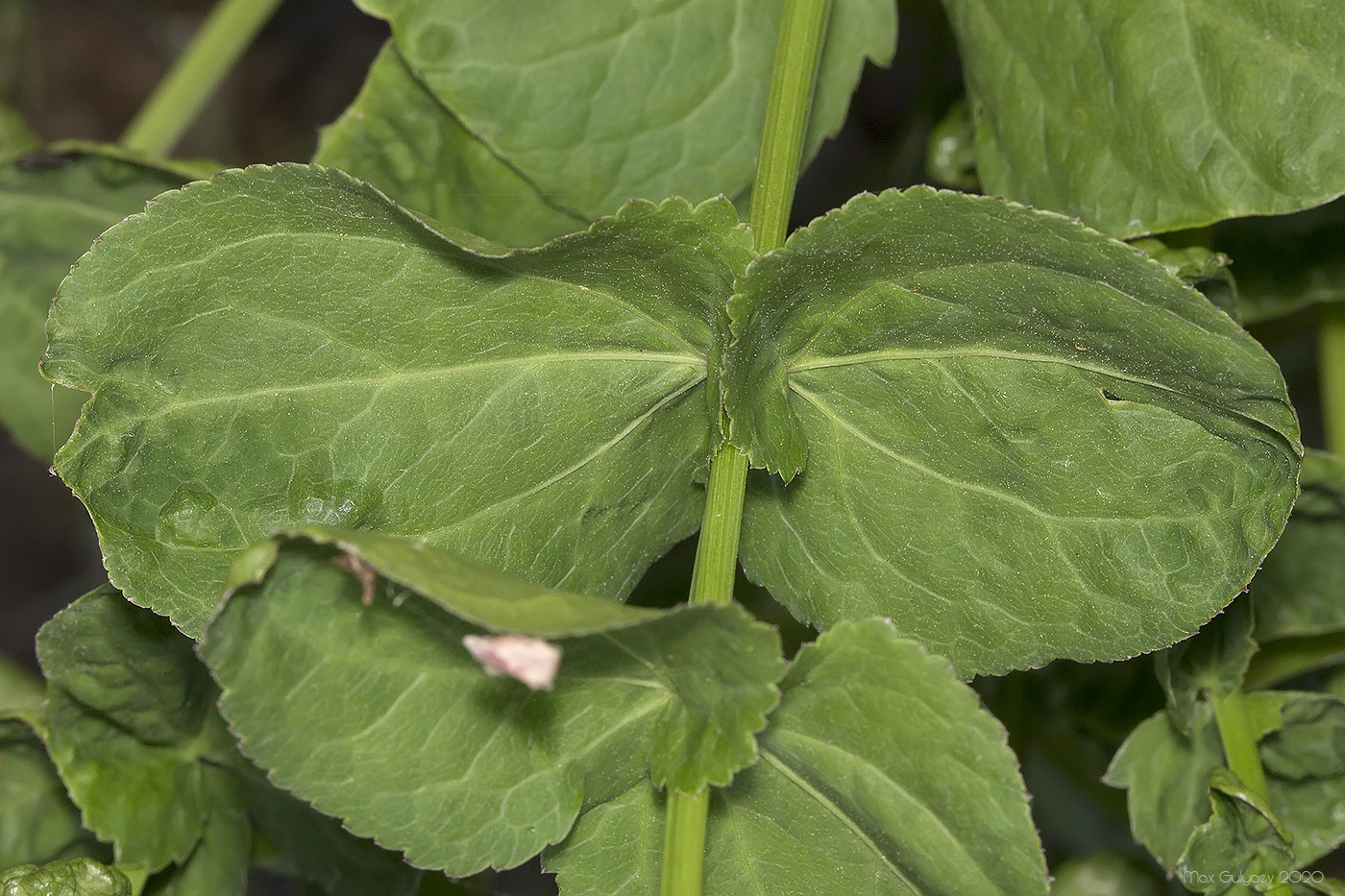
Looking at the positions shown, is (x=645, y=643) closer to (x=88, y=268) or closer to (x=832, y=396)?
(x=832, y=396)

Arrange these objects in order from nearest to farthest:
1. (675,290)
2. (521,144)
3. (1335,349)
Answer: (675,290) < (521,144) < (1335,349)

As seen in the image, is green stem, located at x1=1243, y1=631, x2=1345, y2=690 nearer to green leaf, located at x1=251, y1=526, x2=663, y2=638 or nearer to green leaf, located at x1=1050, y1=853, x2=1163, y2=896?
green leaf, located at x1=1050, y1=853, x2=1163, y2=896

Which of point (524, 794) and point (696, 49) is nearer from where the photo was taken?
point (524, 794)

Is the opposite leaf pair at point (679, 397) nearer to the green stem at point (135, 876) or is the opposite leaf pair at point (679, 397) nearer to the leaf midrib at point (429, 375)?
the leaf midrib at point (429, 375)

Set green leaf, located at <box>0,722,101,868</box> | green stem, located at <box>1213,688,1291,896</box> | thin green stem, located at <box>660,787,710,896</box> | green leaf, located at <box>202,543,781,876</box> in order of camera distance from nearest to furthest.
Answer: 1. green leaf, located at <box>202,543,781,876</box>
2. thin green stem, located at <box>660,787,710,896</box>
3. green stem, located at <box>1213,688,1291,896</box>
4. green leaf, located at <box>0,722,101,868</box>

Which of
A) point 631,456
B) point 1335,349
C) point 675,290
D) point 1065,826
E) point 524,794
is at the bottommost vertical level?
point 1065,826

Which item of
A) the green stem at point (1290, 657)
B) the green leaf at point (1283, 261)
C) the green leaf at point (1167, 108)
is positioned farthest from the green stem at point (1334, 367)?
the green leaf at point (1167, 108)

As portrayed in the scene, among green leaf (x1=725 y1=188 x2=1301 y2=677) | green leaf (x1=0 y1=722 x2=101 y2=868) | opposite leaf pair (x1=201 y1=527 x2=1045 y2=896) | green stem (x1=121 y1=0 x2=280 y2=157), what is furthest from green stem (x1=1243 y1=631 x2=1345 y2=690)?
green stem (x1=121 y1=0 x2=280 y2=157)

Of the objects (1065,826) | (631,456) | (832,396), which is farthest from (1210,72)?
(1065,826)
